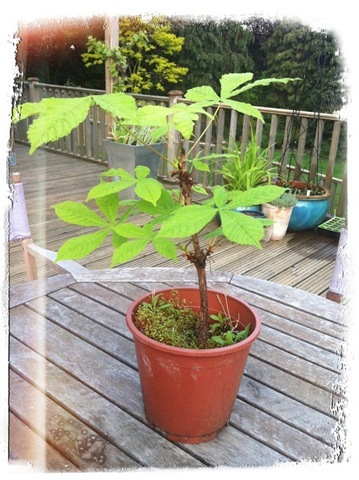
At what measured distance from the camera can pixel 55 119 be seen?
0.67 m

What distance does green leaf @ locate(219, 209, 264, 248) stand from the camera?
73 centimetres

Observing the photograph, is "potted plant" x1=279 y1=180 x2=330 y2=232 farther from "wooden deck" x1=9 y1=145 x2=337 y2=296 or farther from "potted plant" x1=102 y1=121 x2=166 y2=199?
"potted plant" x1=102 y1=121 x2=166 y2=199

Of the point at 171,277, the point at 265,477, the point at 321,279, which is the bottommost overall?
the point at 321,279

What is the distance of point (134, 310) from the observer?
3.83ft

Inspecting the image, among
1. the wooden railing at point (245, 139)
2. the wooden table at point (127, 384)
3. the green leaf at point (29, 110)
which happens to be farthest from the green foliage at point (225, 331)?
the wooden railing at point (245, 139)

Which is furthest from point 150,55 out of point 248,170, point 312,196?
point 312,196

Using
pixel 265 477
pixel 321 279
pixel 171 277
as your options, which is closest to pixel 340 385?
pixel 265 477

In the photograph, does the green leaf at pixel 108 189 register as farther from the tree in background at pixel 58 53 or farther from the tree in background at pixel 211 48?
the tree in background at pixel 211 48

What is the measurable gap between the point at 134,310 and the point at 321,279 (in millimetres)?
1870

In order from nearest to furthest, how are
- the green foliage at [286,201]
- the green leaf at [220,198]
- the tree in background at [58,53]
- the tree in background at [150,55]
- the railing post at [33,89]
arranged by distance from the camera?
1. the green leaf at [220,198]
2. the green foliage at [286,201]
3. the railing post at [33,89]
4. the tree in background at [150,55]
5. the tree in background at [58,53]

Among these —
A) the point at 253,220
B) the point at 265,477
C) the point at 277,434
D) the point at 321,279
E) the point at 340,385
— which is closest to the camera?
the point at 253,220

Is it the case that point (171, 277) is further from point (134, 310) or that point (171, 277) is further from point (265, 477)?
point (265, 477)

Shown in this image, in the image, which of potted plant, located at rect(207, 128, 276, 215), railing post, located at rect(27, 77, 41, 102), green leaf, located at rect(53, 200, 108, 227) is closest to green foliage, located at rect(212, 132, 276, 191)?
potted plant, located at rect(207, 128, 276, 215)

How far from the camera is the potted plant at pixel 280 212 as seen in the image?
324cm
